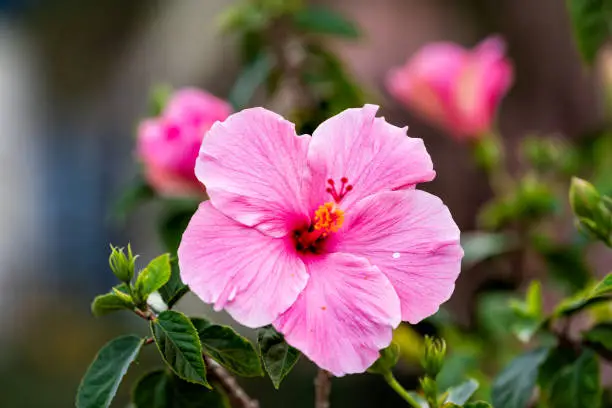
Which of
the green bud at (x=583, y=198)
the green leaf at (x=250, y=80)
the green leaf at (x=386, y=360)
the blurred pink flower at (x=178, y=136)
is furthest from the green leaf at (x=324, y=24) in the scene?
the green leaf at (x=386, y=360)

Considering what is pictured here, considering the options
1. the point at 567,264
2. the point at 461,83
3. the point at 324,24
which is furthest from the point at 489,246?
the point at 324,24

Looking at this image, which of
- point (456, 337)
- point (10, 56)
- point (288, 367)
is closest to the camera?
point (288, 367)

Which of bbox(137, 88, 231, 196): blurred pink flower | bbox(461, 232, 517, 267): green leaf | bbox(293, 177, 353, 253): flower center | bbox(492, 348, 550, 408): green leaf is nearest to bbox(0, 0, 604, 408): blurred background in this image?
bbox(461, 232, 517, 267): green leaf

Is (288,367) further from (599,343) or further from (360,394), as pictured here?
(360,394)

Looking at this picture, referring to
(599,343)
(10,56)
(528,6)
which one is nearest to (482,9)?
(528,6)

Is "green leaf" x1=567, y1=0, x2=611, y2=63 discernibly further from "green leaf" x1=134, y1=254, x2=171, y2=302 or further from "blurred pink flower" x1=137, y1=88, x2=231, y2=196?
"green leaf" x1=134, y1=254, x2=171, y2=302

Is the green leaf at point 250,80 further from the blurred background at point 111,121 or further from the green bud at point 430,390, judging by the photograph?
the green bud at point 430,390
